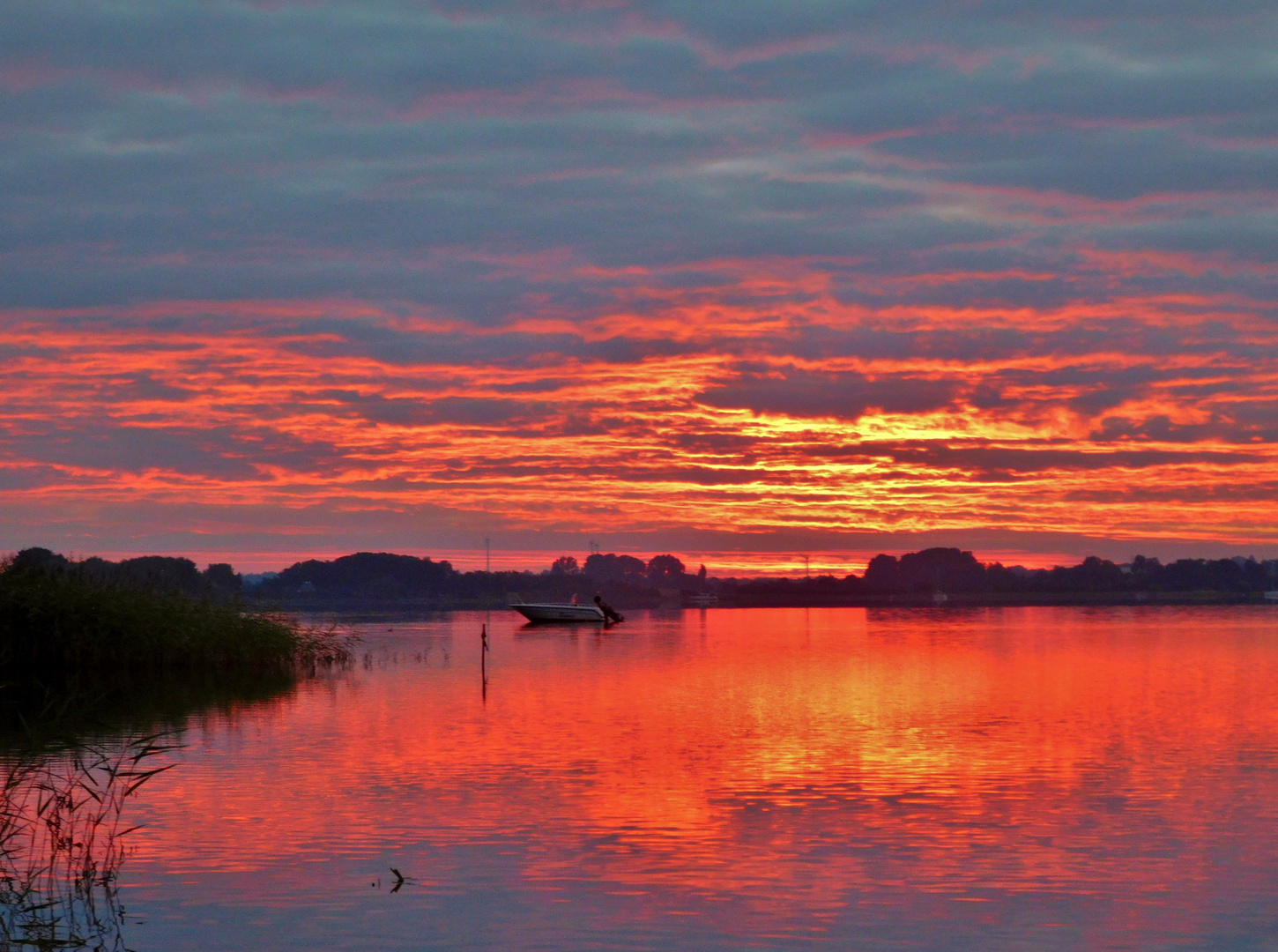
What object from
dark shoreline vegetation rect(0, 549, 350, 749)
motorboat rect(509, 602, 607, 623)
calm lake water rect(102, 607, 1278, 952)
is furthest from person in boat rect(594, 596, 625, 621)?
calm lake water rect(102, 607, 1278, 952)

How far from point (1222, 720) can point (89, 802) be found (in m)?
26.2

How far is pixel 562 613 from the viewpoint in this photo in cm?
12825

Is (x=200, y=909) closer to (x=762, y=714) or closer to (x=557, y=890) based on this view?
(x=557, y=890)

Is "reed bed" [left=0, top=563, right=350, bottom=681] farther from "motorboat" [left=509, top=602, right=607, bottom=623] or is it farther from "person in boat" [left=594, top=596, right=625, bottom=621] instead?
"motorboat" [left=509, top=602, right=607, bottom=623]

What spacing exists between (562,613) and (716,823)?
10772cm

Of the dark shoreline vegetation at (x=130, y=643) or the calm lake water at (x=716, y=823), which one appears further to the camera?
the dark shoreline vegetation at (x=130, y=643)

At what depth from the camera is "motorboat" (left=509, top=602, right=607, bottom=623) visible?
126 meters

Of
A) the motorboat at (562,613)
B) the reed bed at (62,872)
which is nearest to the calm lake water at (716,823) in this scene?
the reed bed at (62,872)

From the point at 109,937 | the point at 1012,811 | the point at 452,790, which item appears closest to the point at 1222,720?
the point at 1012,811

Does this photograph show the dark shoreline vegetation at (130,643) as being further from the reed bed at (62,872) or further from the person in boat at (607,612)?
the person in boat at (607,612)

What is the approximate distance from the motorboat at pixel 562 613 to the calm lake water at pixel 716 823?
267ft

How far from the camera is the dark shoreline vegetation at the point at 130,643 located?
131ft

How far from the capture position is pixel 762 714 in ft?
125

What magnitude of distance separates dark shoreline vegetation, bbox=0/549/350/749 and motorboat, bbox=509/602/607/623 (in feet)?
242
